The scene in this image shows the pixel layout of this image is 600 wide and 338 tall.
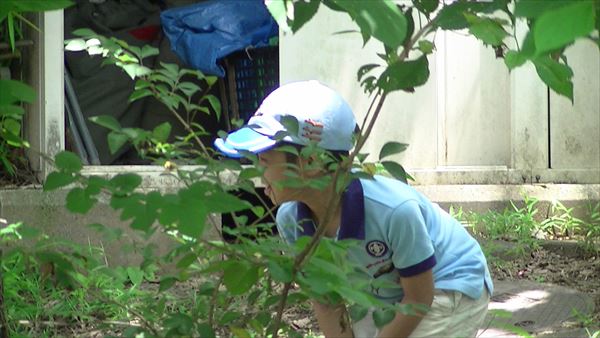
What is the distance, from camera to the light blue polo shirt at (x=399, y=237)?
2.50 metres

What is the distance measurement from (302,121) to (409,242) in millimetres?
448

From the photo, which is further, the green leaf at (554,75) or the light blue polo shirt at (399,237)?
the light blue polo shirt at (399,237)

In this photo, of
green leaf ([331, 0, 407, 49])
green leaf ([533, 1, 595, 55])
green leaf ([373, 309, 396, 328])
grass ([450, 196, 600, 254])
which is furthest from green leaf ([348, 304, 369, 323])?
grass ([450, 196, 600, 254])

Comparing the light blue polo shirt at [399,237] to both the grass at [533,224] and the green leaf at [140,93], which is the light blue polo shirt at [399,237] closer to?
the green leaf at [140,93]

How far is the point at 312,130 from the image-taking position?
2.28m

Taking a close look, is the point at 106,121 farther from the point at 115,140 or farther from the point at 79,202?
the point at 79,202

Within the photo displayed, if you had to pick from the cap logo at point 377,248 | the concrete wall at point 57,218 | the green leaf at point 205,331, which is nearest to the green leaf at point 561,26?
the green leaf at point 205,331

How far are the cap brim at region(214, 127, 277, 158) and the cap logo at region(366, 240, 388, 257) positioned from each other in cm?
44

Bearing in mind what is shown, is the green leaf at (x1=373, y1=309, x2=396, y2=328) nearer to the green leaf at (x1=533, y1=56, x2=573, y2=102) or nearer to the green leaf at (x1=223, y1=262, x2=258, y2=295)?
the green leaf at (x1=223, y1=262, x2=258, y2=295)

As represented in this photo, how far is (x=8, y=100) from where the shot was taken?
58.7 inches

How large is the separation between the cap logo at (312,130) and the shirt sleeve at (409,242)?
36 centimetres

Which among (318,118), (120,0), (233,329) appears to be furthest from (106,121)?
(120,0)

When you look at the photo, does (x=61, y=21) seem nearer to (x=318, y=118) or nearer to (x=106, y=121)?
(x=318, y=118)

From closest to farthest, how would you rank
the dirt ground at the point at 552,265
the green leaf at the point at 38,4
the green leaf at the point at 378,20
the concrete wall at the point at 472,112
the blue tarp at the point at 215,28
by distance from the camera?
the green leaf at the point at 378,20, the green leaf at the point at 38,4, the dirt ground at the point at 552,265, the concrete wall at the point at 472,112, the blue tarp at the point at 215,28
